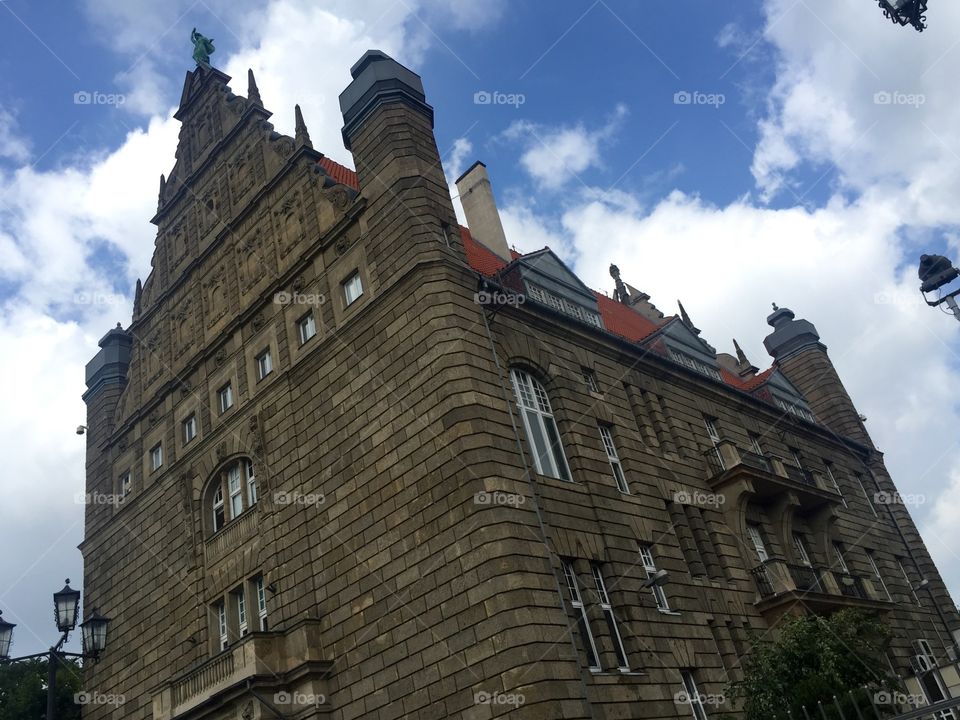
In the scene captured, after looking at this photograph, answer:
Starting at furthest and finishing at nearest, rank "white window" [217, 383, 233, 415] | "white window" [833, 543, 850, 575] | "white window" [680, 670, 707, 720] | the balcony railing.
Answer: "white window" [833, 543, 850, 575], "white window" [217, 383, 233, 415], the balcony railing, "white window" [680, 670, 707, 720]

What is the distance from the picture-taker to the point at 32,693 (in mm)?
33188

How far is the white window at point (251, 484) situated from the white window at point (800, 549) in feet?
60.4

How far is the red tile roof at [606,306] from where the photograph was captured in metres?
27.2

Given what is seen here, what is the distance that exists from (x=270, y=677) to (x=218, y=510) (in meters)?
7.47

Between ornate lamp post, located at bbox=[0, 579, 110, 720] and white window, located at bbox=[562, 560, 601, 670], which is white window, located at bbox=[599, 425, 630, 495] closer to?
white window, located at bbox=[562, 560, 601, 670]

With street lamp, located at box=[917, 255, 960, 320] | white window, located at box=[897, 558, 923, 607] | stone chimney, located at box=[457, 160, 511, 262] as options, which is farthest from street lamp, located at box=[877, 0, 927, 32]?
white window, located at box=[897, 558, 923, 607]

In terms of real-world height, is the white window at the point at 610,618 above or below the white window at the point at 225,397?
below

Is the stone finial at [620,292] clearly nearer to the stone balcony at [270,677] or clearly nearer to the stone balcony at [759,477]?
the stone balcony at [759,477]

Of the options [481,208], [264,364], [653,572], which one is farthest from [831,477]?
A: [264,364]

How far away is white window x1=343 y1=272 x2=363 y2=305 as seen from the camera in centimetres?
2347

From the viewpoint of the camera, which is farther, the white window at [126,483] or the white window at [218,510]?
the white window at [126,483]

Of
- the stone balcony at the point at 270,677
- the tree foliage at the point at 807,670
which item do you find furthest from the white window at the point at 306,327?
the tree foliage at the point at 807,670

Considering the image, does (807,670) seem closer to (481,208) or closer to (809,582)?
(809,582)

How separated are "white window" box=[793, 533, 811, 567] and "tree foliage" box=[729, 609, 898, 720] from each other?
30.3ft
